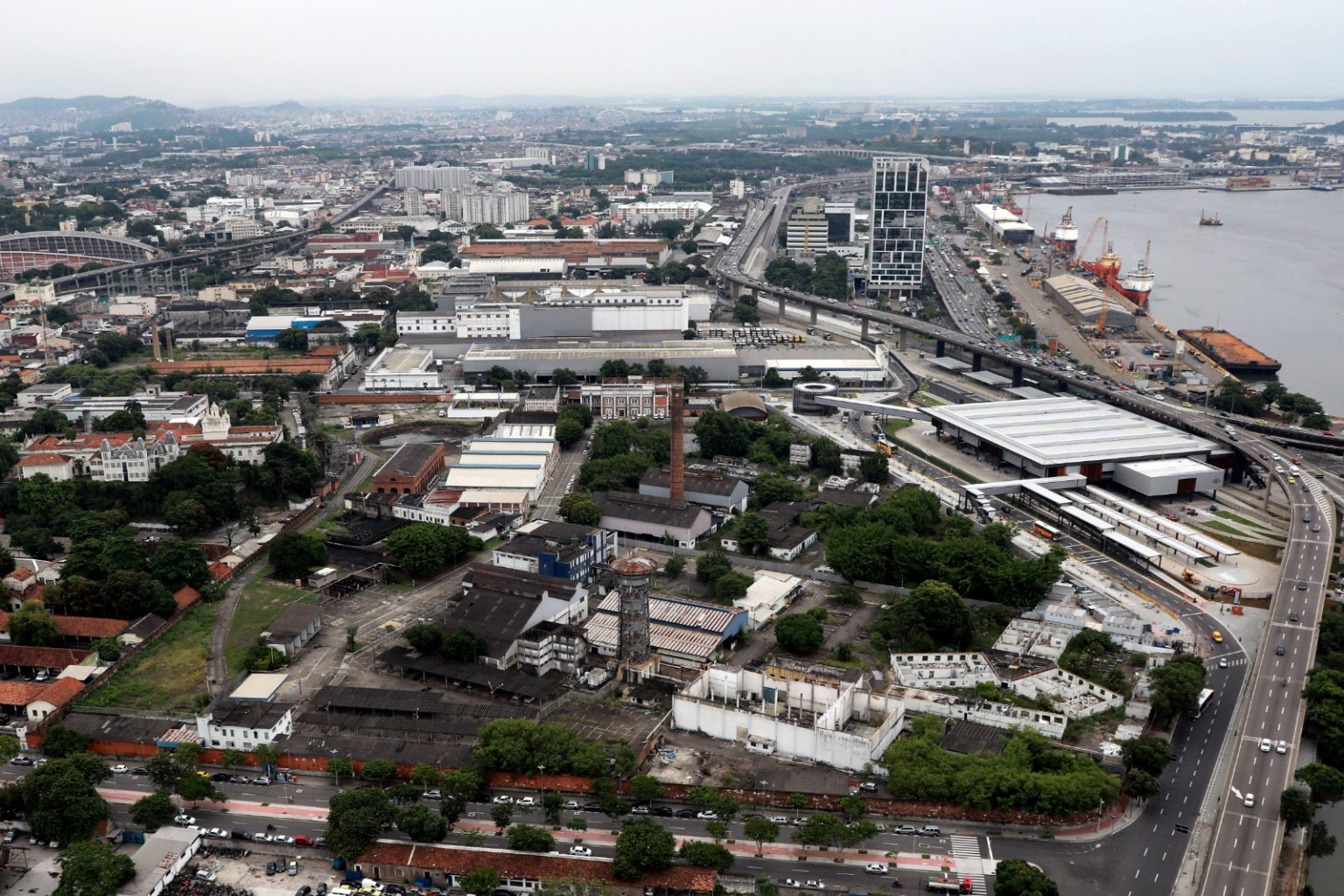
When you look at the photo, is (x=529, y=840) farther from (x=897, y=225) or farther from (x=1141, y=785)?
(x=897, y=225)

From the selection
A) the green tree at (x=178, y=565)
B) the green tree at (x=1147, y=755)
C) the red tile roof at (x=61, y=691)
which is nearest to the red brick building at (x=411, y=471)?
the green tree at (x=178, y=565)

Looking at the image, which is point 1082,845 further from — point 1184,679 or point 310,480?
point 310,480

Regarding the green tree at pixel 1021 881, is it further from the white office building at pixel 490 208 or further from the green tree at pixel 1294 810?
the white office building at pixel 490 208

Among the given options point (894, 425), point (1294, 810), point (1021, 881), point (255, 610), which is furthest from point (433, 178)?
point (1021, 881)

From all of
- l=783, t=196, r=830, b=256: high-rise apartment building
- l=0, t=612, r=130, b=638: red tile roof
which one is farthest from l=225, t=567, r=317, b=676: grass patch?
l=783, t=196, r=830, b=256: high-rise apartment building

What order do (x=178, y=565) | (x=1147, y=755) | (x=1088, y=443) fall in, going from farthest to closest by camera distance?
1. (x=1088, y=443)
2. (x=178, y=565)
3. (x=1147, y=755)

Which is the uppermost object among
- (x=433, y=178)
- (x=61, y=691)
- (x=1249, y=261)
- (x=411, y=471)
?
(x=433, y=178)
